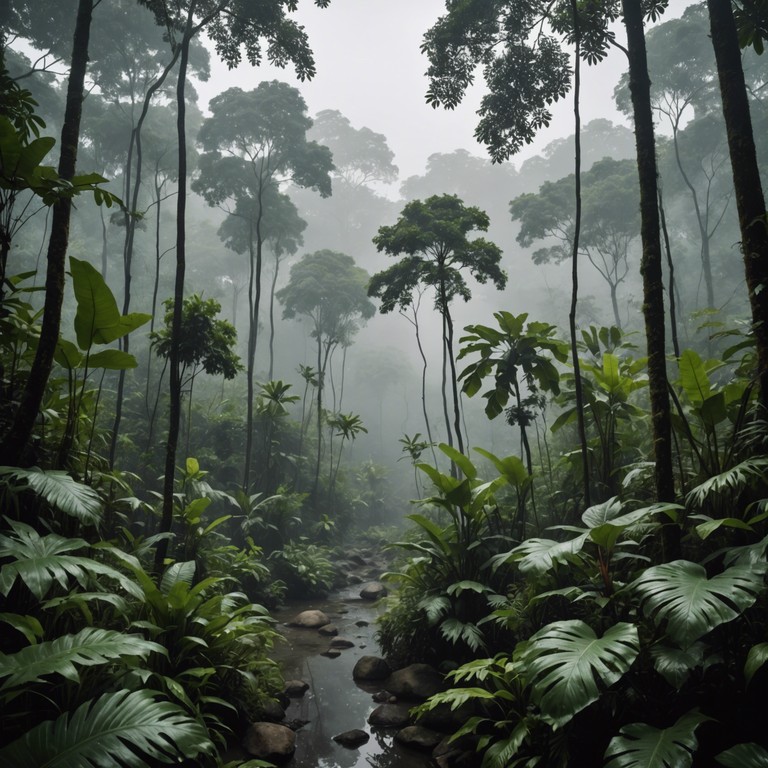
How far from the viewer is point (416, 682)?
4961 millimetres

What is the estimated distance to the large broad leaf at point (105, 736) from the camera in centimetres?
209

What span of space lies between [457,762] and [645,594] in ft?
6.81

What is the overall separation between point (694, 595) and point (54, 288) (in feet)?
17.0

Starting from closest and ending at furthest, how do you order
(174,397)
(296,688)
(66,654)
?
1. (66,654)
2. (296,688)
3. (174,397)

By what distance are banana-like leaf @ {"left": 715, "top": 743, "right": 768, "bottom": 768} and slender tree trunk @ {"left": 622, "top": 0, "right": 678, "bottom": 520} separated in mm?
1412

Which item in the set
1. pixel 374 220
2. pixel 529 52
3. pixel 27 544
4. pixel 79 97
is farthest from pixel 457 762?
pixel 374 220

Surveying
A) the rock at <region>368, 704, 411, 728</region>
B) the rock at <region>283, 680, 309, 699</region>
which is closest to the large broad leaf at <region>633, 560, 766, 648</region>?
the rock at <region>368, 704, 411, 728</region>

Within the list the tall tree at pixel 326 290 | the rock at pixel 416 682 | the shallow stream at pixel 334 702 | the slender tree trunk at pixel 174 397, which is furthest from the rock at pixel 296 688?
the tall tree at pixel 326 290

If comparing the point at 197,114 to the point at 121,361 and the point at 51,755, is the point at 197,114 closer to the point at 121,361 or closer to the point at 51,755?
the point at 121,361

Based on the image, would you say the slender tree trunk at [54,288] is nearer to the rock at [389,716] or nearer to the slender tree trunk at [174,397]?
the slender tree trunk at [174,397]

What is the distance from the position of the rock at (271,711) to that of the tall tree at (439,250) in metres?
6.68

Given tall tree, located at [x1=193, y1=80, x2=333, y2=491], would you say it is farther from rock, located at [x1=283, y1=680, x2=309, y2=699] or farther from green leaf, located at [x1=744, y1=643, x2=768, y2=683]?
green leaf, located at [x1=744, y1=643, x2=768, y2=683]

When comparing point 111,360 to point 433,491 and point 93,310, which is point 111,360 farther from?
point 433,491

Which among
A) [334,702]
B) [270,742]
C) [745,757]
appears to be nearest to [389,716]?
[334,702]
